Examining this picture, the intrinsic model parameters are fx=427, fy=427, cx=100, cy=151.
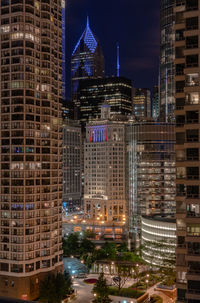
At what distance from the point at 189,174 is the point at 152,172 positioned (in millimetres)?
120582

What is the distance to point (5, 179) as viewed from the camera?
330 feet

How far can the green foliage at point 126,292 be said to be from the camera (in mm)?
97125

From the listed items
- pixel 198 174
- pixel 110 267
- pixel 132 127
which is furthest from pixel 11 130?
pixel 132 127

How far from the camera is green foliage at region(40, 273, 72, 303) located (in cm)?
9069

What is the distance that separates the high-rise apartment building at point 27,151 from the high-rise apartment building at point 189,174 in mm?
53526

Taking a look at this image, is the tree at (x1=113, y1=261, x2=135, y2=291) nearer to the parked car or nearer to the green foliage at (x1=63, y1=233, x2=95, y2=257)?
the parked car

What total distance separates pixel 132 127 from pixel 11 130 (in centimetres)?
8555

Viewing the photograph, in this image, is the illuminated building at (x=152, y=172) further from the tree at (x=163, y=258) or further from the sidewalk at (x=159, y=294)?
the sidewalk at (x=159, y=294)

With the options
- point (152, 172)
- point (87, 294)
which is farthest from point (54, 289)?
point (152, 172)

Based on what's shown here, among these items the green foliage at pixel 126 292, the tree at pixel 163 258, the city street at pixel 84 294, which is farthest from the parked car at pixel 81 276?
the tree at pixel 163 258

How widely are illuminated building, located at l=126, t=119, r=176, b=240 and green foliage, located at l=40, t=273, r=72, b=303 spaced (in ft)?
250

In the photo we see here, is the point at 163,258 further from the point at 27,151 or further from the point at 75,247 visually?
the point at 75,247

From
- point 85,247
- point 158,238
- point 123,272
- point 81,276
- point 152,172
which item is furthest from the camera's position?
point 152,172

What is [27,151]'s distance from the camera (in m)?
101
